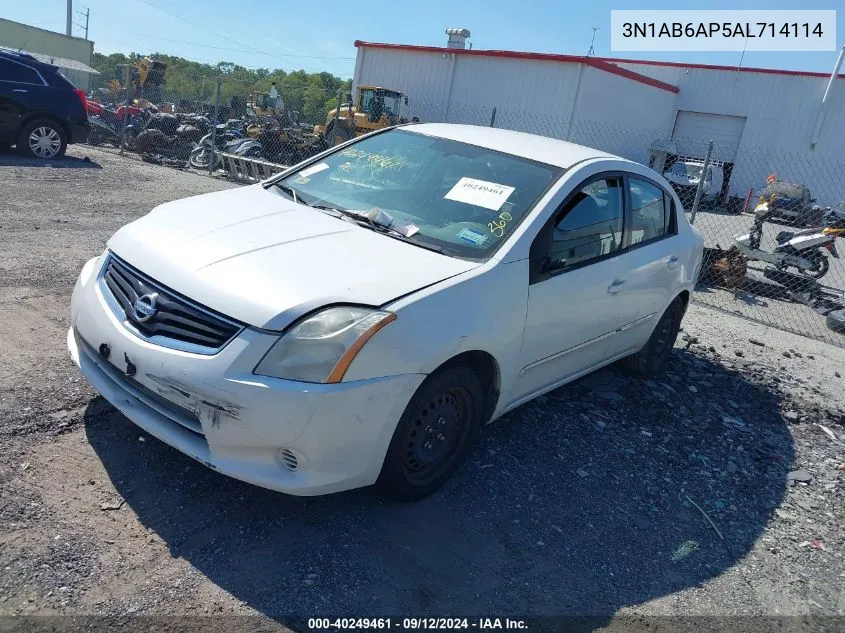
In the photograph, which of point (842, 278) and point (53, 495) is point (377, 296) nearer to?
point (53, 495)

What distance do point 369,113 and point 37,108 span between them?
499 inches

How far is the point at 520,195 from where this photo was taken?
3.94 m

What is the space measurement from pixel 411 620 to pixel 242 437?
0.97 meters

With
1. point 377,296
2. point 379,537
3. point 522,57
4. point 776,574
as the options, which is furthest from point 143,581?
point 522,57

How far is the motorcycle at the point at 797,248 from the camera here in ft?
35.2

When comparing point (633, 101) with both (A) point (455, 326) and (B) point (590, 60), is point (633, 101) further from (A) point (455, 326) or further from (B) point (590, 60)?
(A) point (455, 326)

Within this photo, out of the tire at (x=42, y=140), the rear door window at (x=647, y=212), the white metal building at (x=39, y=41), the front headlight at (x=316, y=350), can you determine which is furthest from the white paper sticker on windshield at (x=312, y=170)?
the white metal building at (x=39, y=41)

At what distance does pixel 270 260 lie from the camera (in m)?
3.16

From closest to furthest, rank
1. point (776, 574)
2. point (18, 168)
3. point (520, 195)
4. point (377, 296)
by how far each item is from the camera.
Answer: point (377, 296), point (776, 574), point (520, 195), point (18, 168)

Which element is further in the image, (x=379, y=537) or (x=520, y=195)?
(x=520, y=195)

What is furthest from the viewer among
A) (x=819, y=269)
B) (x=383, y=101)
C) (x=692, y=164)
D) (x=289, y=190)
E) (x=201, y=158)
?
(x=692, y=164)

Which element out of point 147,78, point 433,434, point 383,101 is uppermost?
point 383,101

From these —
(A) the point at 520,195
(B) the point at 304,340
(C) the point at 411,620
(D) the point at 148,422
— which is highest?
(A) the point at 520,195

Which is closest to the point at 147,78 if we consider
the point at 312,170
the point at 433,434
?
the point at 312,170
